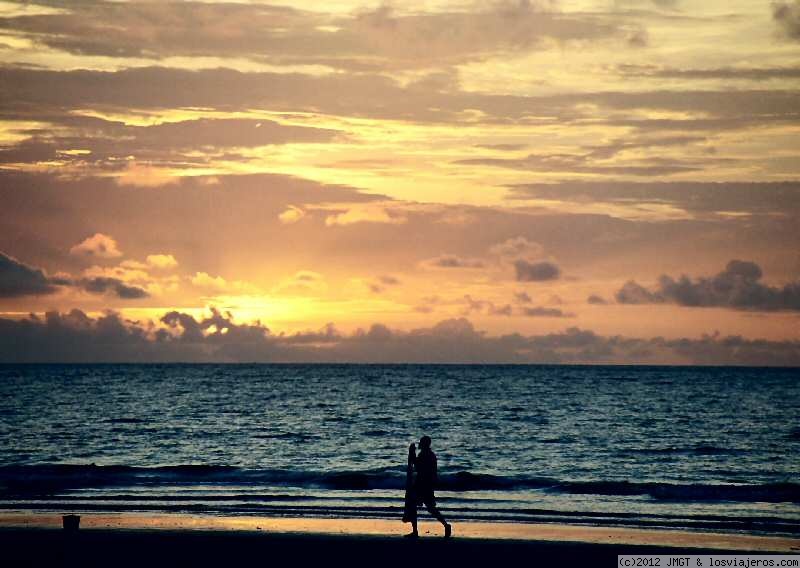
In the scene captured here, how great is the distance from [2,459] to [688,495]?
Result: 33543 mm

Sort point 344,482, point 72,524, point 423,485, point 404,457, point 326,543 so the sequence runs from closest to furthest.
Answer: point 326,543 < point 423,485 < point 72,524 < point 344,482 < point 404,457

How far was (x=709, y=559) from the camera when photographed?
20750mm

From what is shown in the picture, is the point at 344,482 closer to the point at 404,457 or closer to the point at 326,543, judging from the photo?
the point at 404,457

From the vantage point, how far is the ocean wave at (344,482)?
36375 mm

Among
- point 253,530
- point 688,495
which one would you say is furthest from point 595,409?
point 253,530

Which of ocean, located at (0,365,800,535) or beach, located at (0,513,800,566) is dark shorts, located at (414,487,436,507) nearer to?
beach, located at (0,513,800,566)

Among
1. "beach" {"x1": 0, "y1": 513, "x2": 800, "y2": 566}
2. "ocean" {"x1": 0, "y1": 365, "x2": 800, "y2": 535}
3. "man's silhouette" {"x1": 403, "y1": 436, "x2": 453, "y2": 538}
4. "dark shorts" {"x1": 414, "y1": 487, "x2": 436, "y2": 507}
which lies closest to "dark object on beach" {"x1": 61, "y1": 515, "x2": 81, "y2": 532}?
"beach" {"x1": 0, "y1": 513, "x2": 800, "y2": 566}

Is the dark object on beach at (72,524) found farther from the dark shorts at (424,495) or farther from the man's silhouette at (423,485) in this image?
the dark shorts at (424,495)

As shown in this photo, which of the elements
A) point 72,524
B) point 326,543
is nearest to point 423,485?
point 326,543

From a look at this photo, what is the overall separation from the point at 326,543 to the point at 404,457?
92.6 feet

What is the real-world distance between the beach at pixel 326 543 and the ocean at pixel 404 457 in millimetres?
2197

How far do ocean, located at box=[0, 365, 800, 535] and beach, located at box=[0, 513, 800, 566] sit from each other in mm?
2197

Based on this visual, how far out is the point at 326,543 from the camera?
22.5 metres

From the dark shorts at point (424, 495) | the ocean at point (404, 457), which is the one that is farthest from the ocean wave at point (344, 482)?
the dark shorts at point (424, 495)
